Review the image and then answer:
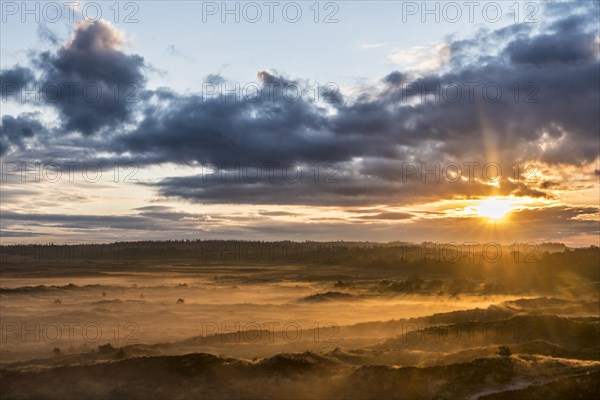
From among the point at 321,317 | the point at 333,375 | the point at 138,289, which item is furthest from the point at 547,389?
the point at 138,289

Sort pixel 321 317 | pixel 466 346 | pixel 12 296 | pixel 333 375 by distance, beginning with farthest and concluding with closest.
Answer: pixel 12 296, pixel 321 317, pixel 466 346, pixel 333 375

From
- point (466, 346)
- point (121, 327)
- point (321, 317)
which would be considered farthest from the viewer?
point (321, 317)

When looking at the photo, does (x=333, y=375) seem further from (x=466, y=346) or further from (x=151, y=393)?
(x=466, y=346)

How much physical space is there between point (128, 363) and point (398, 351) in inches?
489

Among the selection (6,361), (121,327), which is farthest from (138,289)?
(6,361)

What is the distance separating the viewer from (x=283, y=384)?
22.3 meters

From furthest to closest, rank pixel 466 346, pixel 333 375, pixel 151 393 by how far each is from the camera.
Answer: pixel 466 346, pixel 333 375, pixel 151 393

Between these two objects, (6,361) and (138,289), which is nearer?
(6,361)

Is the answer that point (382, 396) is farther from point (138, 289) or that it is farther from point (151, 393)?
point (138, 289)

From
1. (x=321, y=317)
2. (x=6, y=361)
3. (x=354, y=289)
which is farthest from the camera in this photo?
(x=354, y=289)

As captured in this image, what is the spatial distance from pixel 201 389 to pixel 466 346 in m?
16.3

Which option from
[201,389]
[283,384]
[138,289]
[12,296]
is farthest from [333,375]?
[138,289]

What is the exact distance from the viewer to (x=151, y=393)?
71.0 feet

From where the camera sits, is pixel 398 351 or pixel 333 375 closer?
pixel 333 375
